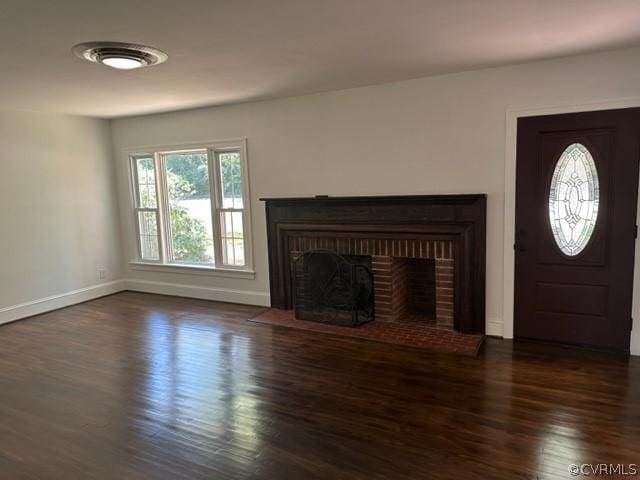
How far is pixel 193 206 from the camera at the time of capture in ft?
19.4

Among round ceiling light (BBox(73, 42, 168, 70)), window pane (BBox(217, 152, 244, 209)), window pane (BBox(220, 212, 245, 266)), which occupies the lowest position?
window pane (BBox(220, 212, 245, 266))

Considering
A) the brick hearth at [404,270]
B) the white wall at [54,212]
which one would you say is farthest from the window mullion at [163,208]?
the brick hearth at [404,270]

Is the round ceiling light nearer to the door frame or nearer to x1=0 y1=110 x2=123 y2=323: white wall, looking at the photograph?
x1=0 y1=110 x2=123 y2=323: white wall

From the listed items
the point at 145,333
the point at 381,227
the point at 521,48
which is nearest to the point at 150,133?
the point at 145,333

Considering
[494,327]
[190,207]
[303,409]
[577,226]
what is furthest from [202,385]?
[577,226]

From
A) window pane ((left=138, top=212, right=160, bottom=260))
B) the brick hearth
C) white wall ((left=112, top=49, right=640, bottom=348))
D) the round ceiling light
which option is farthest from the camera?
window pane ((left=138, top=212, right=160, bottom=260))

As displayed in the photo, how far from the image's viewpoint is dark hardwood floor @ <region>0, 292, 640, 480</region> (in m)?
2.34

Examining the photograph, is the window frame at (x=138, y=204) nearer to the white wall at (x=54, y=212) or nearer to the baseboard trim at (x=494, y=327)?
the white wall at (x=54, y=212)

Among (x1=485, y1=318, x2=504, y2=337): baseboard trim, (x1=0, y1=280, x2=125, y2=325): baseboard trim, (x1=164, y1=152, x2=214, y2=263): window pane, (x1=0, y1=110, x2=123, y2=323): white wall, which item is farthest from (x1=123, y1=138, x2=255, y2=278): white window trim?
(x1=485, y1=318, x2=504, y2=337): baseboard trim

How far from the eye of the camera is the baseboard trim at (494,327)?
4.11 meters

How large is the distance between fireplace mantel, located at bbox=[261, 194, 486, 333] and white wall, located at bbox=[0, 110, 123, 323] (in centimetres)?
302

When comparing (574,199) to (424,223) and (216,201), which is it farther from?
(216,201)

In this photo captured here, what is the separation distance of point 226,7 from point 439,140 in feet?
8.28

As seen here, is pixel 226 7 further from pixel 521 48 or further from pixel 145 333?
pixel 145 333
